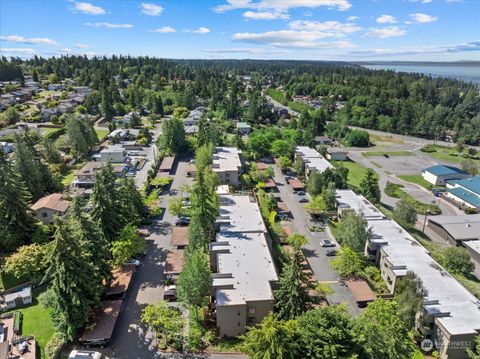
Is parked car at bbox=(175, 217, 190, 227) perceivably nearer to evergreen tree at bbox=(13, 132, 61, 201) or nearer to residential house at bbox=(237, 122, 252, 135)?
evergreen tree at bbox=(13, 132, 61, 201)

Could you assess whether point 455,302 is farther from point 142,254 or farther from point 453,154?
point 453,154

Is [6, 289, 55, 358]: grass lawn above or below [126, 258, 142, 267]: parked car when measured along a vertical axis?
below

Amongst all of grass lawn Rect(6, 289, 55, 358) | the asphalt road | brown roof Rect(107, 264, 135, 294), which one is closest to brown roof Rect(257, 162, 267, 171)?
the asphalt road

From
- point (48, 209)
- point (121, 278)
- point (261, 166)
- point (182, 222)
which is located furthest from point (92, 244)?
point (261, 166)

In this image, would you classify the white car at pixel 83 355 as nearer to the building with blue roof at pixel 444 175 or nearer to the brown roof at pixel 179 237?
the brown roof at pixel 179 237

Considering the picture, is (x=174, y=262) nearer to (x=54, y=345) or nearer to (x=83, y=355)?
(x=83, y=355)

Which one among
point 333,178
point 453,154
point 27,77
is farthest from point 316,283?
point 27,77
